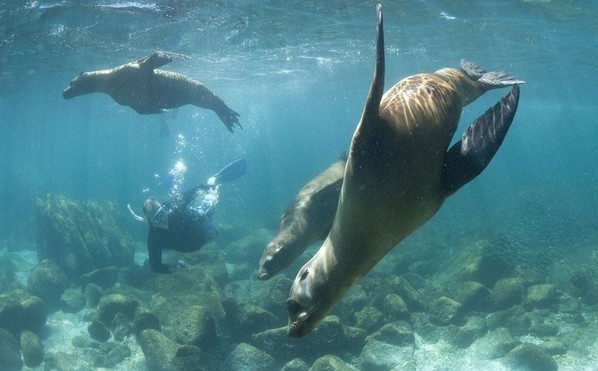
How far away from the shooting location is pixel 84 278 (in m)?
14.3

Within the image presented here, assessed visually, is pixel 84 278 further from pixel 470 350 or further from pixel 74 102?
pixel 74 102

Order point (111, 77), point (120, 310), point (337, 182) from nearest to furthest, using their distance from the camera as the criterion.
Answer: point (337, 182) < point (111, 77) < point (120, 310)

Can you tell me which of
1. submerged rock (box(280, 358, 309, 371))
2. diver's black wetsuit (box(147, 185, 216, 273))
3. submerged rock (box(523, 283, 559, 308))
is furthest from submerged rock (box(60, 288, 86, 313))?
submerged rock (box(523, 283, 559, 308))

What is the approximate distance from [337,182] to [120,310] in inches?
288

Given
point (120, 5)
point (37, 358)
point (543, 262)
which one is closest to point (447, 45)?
point (543, 262)

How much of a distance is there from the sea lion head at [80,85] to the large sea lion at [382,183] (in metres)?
7.40

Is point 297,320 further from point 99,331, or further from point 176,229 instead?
point 99,331

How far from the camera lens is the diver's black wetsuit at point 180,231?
8.19 metres

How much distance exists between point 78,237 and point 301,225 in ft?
47.8

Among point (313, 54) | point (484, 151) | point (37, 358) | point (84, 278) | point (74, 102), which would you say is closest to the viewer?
point (484, 151)

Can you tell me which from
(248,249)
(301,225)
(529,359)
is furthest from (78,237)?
(529,359)

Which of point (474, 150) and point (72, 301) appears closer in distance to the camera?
point (474, 150)

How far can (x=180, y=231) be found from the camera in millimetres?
8445

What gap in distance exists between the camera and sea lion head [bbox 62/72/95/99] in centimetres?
826
